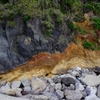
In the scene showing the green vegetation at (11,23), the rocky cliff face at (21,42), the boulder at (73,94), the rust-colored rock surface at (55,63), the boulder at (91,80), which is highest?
the green vegetation at (11,23)

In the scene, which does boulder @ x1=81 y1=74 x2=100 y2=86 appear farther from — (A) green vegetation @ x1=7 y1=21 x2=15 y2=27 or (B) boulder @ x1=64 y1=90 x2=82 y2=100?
(A) green vegetation @ x1=7 y1=21 x2=15 y2=27

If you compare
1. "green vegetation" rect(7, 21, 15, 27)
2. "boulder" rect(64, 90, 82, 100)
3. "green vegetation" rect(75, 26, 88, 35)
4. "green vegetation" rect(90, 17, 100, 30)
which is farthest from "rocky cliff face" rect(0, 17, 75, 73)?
"green vegetation" rect(90, 17, 100, 30)

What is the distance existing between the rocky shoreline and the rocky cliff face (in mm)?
479

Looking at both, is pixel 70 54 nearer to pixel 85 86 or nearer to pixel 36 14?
pixel 85 86

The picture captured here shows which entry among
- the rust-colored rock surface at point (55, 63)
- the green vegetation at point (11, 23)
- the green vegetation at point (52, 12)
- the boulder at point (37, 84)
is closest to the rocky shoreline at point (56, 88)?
the boulder at point (37, 84)

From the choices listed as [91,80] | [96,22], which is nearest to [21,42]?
[91,80]

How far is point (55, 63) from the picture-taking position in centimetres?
507

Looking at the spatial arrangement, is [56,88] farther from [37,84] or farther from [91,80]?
[91,80]

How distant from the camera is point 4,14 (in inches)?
187

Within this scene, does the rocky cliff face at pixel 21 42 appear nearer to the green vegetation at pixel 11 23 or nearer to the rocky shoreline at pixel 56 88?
the green vegetation at pixel 11 23

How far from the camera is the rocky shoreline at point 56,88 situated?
13.7 feet

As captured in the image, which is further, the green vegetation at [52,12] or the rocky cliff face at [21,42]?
the green vegetation at [52,12]

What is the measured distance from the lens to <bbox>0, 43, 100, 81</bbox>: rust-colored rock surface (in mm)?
4677

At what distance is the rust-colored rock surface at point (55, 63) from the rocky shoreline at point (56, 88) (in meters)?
0.14
